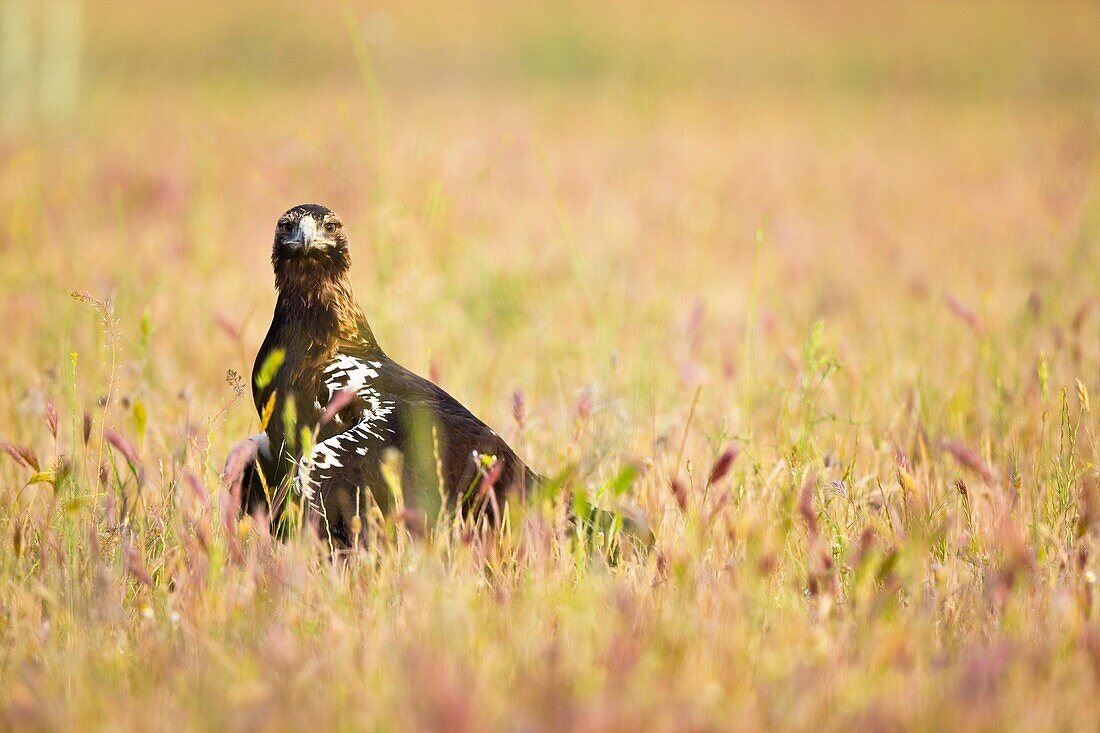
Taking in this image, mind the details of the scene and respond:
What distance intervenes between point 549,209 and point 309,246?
622cm

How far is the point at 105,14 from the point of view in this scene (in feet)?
113

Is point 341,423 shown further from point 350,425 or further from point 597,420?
point 597,420

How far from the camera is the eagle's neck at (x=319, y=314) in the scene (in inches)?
143

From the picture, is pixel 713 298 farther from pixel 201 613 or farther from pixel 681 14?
pixel 681 14

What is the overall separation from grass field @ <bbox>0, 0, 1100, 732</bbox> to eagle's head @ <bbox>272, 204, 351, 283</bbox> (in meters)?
0.38

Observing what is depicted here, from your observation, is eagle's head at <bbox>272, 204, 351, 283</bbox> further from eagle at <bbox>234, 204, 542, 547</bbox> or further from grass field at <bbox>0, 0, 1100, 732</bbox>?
grass field at <bbox>0, 0, 1100, 732</bbox>

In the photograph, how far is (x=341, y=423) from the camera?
11.0 ft

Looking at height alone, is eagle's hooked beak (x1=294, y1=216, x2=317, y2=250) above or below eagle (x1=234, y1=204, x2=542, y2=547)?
above

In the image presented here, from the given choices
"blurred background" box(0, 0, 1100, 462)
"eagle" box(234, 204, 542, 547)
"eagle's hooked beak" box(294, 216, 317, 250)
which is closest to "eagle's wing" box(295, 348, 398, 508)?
"eagle" box(234, 204, 542, 547)

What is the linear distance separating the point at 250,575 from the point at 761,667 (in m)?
1.24

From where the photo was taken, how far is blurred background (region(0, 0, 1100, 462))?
530 centimetres

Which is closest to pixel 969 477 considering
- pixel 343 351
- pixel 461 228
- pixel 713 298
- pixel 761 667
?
pixel 761 667

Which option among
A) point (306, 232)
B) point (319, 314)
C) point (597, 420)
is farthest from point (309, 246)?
point (597, 420)

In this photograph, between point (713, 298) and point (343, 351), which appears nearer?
point (343, 351)
